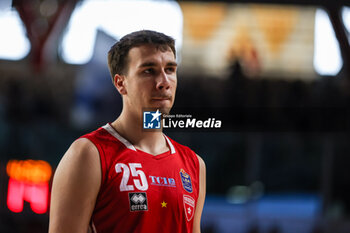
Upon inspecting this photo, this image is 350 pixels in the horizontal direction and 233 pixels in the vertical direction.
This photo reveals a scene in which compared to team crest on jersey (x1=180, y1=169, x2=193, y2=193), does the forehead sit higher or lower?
higher

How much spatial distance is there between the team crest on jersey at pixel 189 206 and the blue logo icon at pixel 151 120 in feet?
0.86

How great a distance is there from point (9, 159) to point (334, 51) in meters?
5.86

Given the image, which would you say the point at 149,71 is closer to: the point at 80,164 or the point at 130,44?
the point at 130,44

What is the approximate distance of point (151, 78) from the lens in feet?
4.54

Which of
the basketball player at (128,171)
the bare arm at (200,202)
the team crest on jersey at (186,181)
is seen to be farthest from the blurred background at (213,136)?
the basketball player at (128,171)

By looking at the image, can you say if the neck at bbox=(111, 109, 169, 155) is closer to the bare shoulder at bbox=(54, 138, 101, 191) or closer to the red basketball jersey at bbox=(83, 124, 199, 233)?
the red basketball jersey at bbox=(83, 124, 199, 233)

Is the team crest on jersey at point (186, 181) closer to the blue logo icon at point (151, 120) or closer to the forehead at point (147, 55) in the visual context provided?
the blue logo icon at point (151, 120)

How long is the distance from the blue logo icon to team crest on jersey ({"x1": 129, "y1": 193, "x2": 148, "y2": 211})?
0.23m

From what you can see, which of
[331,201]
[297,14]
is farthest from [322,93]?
[297,14]

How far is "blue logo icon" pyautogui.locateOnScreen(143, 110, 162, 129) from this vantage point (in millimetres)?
1430

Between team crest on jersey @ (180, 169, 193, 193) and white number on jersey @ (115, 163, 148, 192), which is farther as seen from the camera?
team crest on jersey @ (180, 169, 193, 193)

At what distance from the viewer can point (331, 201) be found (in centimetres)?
873

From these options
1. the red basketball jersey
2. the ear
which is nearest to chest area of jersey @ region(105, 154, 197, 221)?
the red basketball jersey

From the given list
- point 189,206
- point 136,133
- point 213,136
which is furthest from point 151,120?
point 213,136
